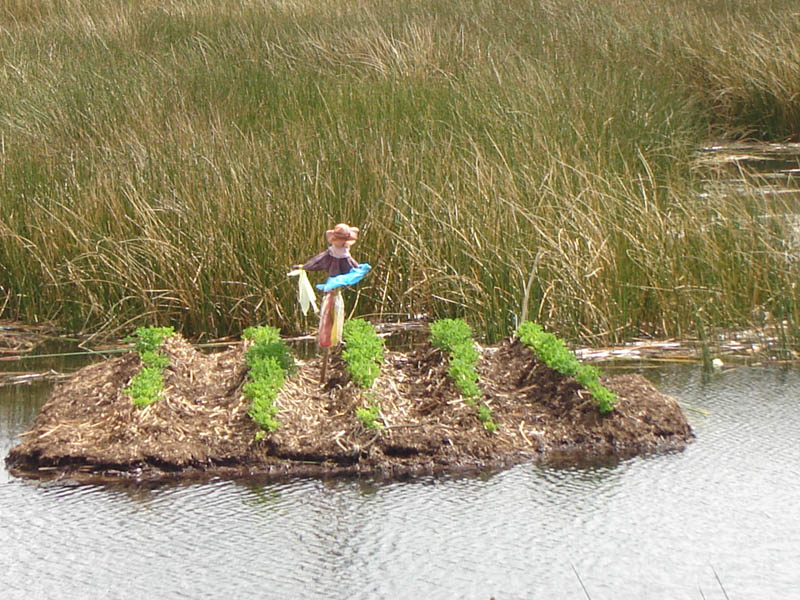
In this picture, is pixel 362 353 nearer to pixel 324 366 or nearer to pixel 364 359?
pixel 364 359

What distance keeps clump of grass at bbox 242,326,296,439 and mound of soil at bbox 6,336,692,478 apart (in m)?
0.05

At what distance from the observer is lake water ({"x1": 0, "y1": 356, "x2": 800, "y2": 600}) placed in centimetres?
362

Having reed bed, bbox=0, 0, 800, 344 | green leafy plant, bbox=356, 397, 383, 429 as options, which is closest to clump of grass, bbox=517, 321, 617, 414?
reed bed, bbox=0, 0, 800, 344

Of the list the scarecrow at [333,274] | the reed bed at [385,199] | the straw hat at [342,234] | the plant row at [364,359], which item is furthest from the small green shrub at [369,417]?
the reed bed at [385,199]

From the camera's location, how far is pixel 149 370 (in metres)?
5.09

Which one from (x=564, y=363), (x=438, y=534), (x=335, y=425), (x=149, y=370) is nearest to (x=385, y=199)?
(x=564, y=363)

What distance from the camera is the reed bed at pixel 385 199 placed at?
6.88 meters

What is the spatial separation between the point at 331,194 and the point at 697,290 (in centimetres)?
227

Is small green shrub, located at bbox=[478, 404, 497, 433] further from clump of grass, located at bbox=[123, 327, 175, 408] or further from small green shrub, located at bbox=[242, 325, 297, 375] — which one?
clump of grass, located at bbox=[123, 327, 175, 408]

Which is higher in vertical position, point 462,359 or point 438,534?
point 462,359

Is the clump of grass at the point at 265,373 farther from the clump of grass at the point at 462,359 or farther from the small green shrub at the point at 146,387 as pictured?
the clump of grass at the point at 462,359

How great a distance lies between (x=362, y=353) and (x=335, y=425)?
0.43 metres

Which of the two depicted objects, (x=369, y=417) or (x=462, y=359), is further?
(x=462, y=359)

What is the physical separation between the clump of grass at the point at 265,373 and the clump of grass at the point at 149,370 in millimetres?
338
